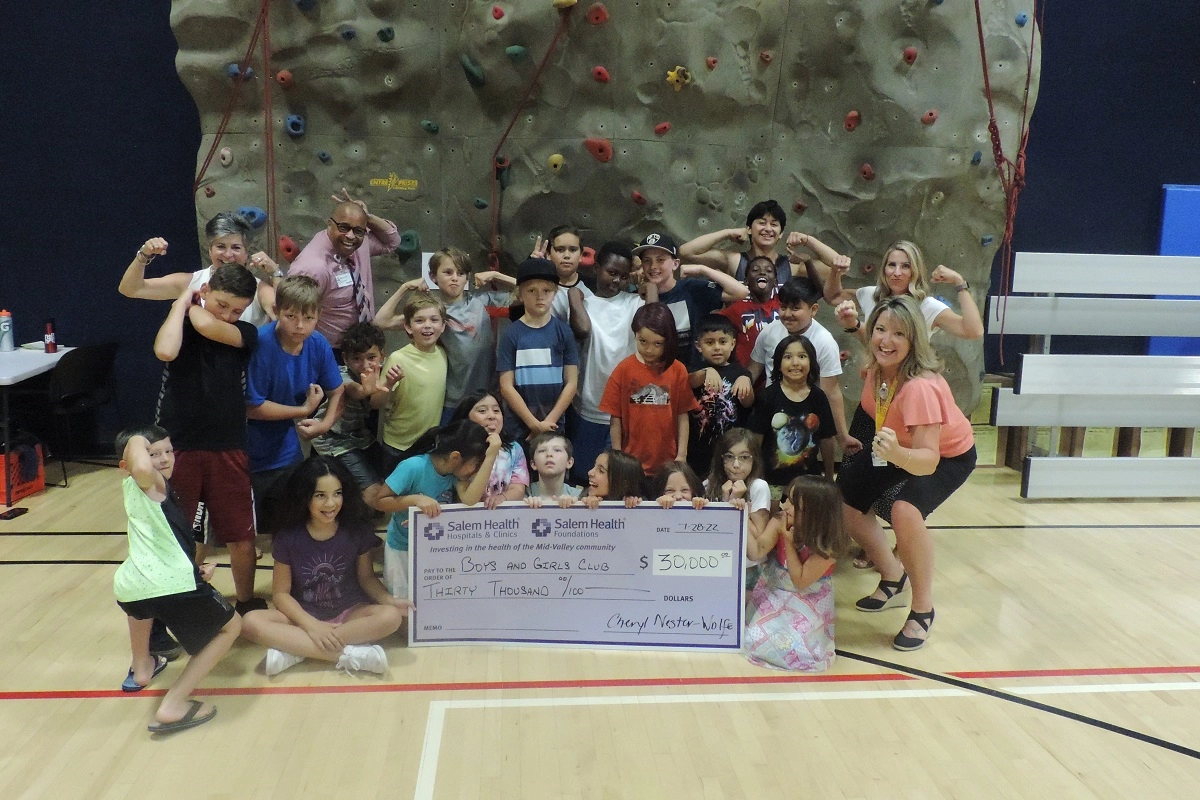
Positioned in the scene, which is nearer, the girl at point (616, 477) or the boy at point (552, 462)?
the girl at point (616, 477)

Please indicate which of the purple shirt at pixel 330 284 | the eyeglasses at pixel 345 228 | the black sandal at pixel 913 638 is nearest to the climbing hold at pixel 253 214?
the purple shirt at pixel 330 284

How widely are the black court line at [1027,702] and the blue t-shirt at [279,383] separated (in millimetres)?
2163

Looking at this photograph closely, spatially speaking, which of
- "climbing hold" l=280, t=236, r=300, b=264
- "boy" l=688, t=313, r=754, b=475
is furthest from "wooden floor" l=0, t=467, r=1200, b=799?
"climbing hold" l=280, t=236, r=300, b=264

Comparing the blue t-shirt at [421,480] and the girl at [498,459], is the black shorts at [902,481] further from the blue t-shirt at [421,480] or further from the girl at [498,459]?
the blue t-shirt at [421,480]

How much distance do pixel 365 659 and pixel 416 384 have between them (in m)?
1.14

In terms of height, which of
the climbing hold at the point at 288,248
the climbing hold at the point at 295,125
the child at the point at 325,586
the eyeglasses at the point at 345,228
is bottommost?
the child at the point at 325,586

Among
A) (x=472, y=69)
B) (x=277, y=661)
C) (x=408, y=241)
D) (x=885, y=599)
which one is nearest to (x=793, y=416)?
(x=885, y=599)

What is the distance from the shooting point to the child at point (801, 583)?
10.5ft

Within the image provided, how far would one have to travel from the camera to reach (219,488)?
3316 mm

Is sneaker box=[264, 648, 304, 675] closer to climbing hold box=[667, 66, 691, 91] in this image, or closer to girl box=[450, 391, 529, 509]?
girl box=[450, 391, 529, 509]

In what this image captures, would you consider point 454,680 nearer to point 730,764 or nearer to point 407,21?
point 730,764

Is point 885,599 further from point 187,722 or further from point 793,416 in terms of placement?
point 187,722

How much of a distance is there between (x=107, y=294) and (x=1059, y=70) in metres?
6.25

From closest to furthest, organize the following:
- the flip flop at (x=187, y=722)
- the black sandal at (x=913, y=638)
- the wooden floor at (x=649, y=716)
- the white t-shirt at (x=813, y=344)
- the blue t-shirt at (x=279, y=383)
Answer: the wooden floor at (x=649, y=716) < the flip flop at (x=187, y=722) < the black sandal at (x=913, y=638) < the blue t-shirt at (x=279, y=383) < the white t-shirt at (x=813, y=344)
